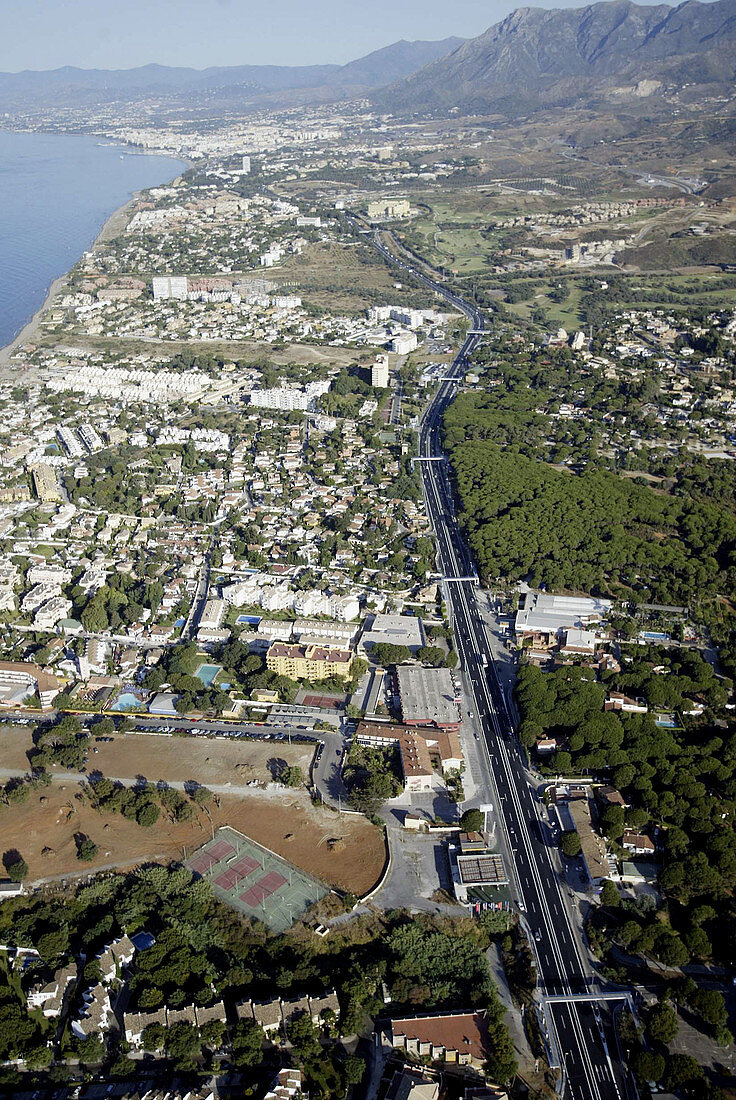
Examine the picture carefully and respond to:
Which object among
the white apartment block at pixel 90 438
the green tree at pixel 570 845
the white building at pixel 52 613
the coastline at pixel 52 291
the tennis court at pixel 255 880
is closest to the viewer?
the tennis court at pixel 255 880

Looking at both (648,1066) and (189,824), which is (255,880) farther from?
(648,1066)

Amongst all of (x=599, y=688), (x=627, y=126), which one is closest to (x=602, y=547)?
(x=599, y=688)

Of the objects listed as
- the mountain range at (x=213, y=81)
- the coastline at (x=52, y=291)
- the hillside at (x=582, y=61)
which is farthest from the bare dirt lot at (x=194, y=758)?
the mountain range at (x=213, y=81)

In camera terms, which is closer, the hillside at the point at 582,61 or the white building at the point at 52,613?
the white building at the point at 52,613

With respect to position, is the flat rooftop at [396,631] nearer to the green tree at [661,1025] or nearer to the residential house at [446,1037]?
the residential house at [446,1037]

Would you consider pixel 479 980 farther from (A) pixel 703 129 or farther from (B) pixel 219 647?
(A) pixel 703 129
